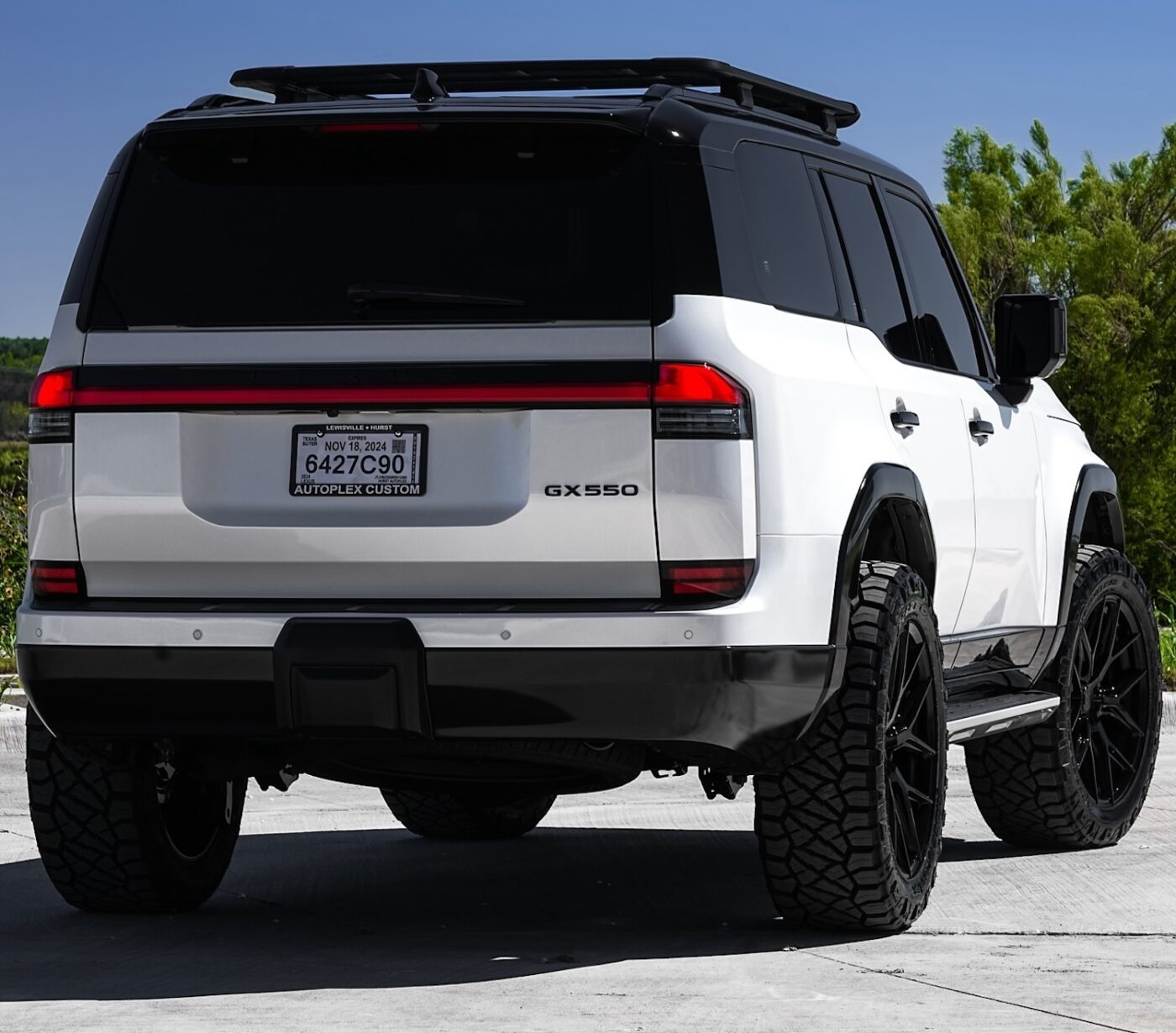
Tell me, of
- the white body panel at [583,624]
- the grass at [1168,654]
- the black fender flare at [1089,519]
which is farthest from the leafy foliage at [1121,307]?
the white body panel at [583,624]

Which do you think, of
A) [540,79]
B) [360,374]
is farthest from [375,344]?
[540,79]

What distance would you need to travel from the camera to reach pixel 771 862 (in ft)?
17.8

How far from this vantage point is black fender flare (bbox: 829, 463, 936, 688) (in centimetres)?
524

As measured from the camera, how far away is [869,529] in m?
5.70

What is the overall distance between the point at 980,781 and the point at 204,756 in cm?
295

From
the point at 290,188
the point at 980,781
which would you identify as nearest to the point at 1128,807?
the point at 980,781

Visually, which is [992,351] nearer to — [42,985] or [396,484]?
[396,484]

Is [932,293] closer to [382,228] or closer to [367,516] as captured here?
[382,228]

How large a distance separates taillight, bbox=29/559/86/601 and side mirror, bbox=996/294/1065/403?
10.6 ft

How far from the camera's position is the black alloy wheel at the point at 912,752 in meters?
5.61

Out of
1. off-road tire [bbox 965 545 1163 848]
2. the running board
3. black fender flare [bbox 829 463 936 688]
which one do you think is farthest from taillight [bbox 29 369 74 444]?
off-road tire [bbox 965 545 1163 848]

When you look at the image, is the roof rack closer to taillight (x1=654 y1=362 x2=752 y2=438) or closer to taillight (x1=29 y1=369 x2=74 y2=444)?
taillight (x1=654 y1=362 x2=752 y2=438)

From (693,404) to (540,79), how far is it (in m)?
1.51

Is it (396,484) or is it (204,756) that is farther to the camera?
(204,756)
